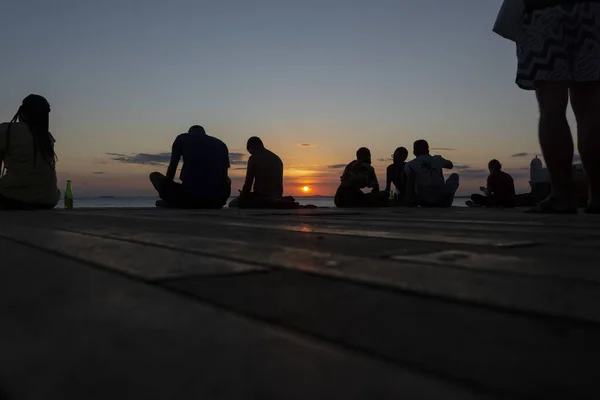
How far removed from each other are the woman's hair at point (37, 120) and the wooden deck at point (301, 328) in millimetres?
5455

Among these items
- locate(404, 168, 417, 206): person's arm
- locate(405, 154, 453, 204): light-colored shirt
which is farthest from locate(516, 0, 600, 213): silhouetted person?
locate(404, 168, 417, 206): person's arm

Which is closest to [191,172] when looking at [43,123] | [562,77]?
[43,123]

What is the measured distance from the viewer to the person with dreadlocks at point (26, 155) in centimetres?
589

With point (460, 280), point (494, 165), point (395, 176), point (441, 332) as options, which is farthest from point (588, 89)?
point (494, 165)

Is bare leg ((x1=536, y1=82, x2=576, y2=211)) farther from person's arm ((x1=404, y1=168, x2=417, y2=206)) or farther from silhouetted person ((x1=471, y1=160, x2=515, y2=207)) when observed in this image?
silhouetted person ((x1=471, y1=160, x2=515, y2=207))

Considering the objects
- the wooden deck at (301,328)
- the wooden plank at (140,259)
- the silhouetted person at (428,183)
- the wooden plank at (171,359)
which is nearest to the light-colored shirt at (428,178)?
the silhouetted person at (428,183)

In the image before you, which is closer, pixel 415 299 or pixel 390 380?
pixel 390 380

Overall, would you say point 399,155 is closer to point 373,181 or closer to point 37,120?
point 373,181

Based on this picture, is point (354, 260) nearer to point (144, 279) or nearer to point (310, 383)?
point (144, 279)

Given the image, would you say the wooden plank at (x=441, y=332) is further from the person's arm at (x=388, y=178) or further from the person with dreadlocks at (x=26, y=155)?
the person's arm at (x=388, y=178)

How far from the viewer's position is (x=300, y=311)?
0.66 meters

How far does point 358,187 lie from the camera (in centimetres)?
797

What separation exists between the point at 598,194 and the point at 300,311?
3535mm

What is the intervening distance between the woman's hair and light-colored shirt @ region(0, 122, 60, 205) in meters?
0.03
